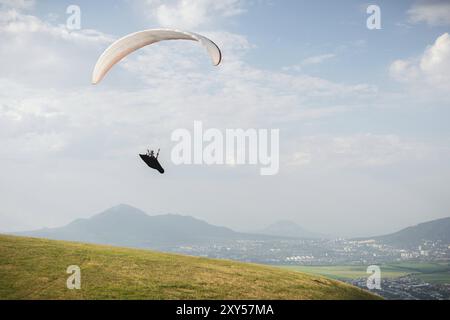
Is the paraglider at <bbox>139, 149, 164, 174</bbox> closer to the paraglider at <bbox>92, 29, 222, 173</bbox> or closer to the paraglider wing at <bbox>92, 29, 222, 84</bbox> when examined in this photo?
the paraglider at <bbox>92, 29, 222, 173</bbox>

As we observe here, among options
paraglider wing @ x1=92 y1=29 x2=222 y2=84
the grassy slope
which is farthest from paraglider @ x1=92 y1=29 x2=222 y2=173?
the grassy slope

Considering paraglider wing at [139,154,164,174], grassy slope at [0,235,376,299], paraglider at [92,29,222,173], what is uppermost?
paraglider at [92,29,222,173]

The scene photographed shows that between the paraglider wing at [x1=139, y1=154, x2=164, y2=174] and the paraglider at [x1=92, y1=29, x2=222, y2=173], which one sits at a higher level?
the paraglider at [x1=92, y1=29, x2=222, y2=173]

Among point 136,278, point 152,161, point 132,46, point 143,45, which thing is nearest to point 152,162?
point 152,161

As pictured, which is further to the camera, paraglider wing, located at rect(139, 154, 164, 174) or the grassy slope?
the grassy slope

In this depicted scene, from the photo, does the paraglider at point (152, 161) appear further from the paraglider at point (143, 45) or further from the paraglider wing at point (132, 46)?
the paraglider wing at point (132, 46)
